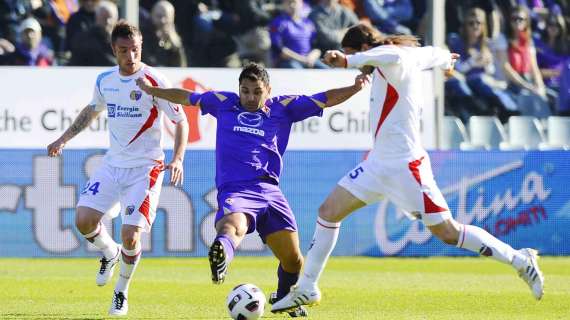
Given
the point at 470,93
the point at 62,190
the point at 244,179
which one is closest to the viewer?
the point at 244,179

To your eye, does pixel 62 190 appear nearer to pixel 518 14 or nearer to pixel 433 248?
pixel 433 248

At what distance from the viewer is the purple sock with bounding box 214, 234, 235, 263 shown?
27.7 ft

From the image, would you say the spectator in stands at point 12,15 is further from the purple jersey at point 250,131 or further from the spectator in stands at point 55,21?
Answer: the purple jersey at point 250,131

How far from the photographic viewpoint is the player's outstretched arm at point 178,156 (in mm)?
9852

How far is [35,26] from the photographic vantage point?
18172mm

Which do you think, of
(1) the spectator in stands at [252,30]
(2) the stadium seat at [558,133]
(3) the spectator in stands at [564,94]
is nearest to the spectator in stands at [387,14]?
(1) the spectator in stands at [252,30]

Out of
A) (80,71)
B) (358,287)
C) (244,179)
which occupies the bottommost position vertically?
(358,287)

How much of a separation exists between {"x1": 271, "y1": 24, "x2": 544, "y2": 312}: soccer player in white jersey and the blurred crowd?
31.2 ft

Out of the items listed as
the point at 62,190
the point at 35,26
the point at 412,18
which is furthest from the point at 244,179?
the point at 412,18

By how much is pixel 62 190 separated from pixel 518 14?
884cm

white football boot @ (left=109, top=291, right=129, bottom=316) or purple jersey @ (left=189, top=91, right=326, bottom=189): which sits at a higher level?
purple jersey @ (left=189, top=91, right=326, bottom=189)

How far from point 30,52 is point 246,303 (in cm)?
1072

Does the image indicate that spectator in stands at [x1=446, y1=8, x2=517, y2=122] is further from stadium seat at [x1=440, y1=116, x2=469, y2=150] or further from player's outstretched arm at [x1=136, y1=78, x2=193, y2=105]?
player's outstretched arm at [x1=136, y1=78, x2=193, y2=105]

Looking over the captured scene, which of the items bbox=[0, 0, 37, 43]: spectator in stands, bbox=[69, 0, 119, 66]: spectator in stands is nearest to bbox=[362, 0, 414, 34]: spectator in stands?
bbox=[69, 0, 119, 66]: spectator in stands
